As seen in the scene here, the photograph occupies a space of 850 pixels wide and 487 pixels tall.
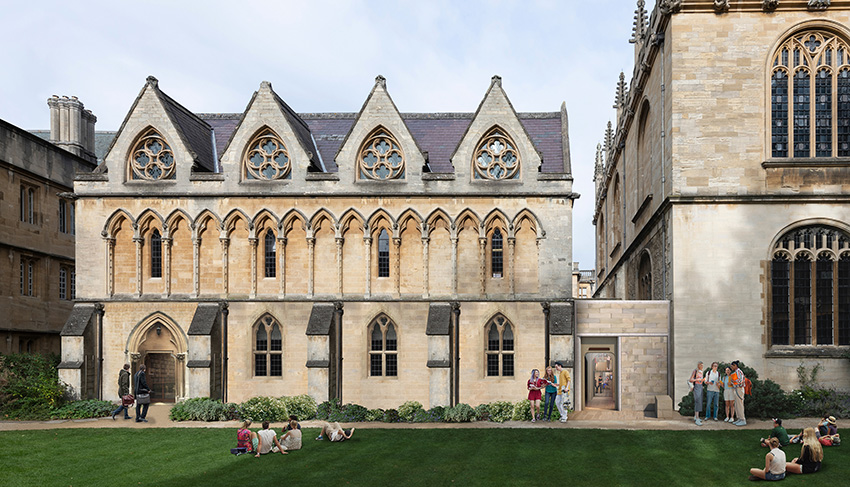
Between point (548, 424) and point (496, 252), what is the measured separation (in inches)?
306

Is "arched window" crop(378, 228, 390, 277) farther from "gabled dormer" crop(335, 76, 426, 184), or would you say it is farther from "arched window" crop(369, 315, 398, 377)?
"gabled dormer" crop(335, 76, 426, 184)

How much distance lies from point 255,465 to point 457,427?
8.10 metres

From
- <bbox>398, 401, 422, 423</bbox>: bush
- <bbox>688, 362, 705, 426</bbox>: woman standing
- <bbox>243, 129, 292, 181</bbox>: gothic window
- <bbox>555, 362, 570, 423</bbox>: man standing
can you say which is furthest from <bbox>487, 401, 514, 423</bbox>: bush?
<bbox>243, 129, 292, 181</bbox>: gothic window

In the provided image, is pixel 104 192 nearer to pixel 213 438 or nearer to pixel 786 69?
pixel 213 438

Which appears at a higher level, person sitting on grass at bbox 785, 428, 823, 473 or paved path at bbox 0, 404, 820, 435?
person sitting on grass at bbox 785, 428, 823, 473

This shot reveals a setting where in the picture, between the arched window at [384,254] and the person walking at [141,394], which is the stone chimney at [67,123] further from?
the arched window at [384,254]

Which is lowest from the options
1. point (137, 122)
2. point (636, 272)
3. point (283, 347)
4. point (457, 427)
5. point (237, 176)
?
point (457, 427)

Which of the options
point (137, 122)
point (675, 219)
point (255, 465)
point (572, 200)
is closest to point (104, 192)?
point (137, 122)

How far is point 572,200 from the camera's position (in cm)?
2739

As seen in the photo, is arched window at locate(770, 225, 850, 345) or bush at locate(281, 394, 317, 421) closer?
arched window at locate(770, 225, 850, 345)

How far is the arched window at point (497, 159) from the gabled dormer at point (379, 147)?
236cm

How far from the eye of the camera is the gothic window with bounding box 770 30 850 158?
80.6ft

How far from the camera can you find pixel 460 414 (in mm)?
24141

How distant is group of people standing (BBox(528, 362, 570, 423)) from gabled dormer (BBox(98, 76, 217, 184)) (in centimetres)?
1640
